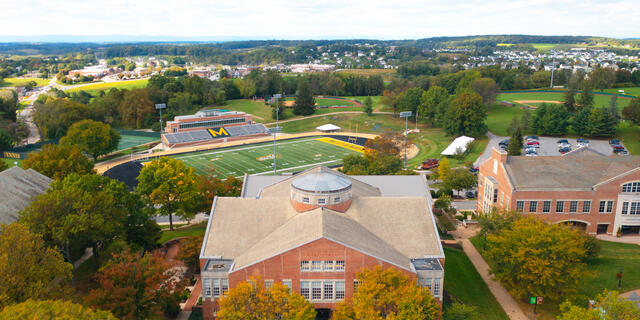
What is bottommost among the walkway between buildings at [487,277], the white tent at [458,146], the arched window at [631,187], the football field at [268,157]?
the football field at [268,157]

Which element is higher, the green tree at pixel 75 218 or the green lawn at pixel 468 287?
the green tree at pixel 75 218

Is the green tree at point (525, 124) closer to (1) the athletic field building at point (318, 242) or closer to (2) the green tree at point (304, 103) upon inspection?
(2) the green tree at point (304, 103)

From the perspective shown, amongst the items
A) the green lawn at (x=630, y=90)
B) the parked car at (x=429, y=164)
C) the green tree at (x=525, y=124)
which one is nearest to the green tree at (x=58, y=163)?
the parked car at (x=429, y=164)

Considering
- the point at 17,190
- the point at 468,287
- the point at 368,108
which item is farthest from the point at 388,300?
the point at 368,108

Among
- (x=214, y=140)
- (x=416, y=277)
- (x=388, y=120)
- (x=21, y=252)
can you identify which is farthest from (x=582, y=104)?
(x=21, y=252)

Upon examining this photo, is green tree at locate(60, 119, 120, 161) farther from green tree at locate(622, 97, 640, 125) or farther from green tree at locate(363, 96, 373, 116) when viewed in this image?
green tree at locate(622, 97, 640, 125)

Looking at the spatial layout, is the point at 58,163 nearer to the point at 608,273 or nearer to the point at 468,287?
the point at 468,287

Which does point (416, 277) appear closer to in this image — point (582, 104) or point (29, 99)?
point (582, 104)
